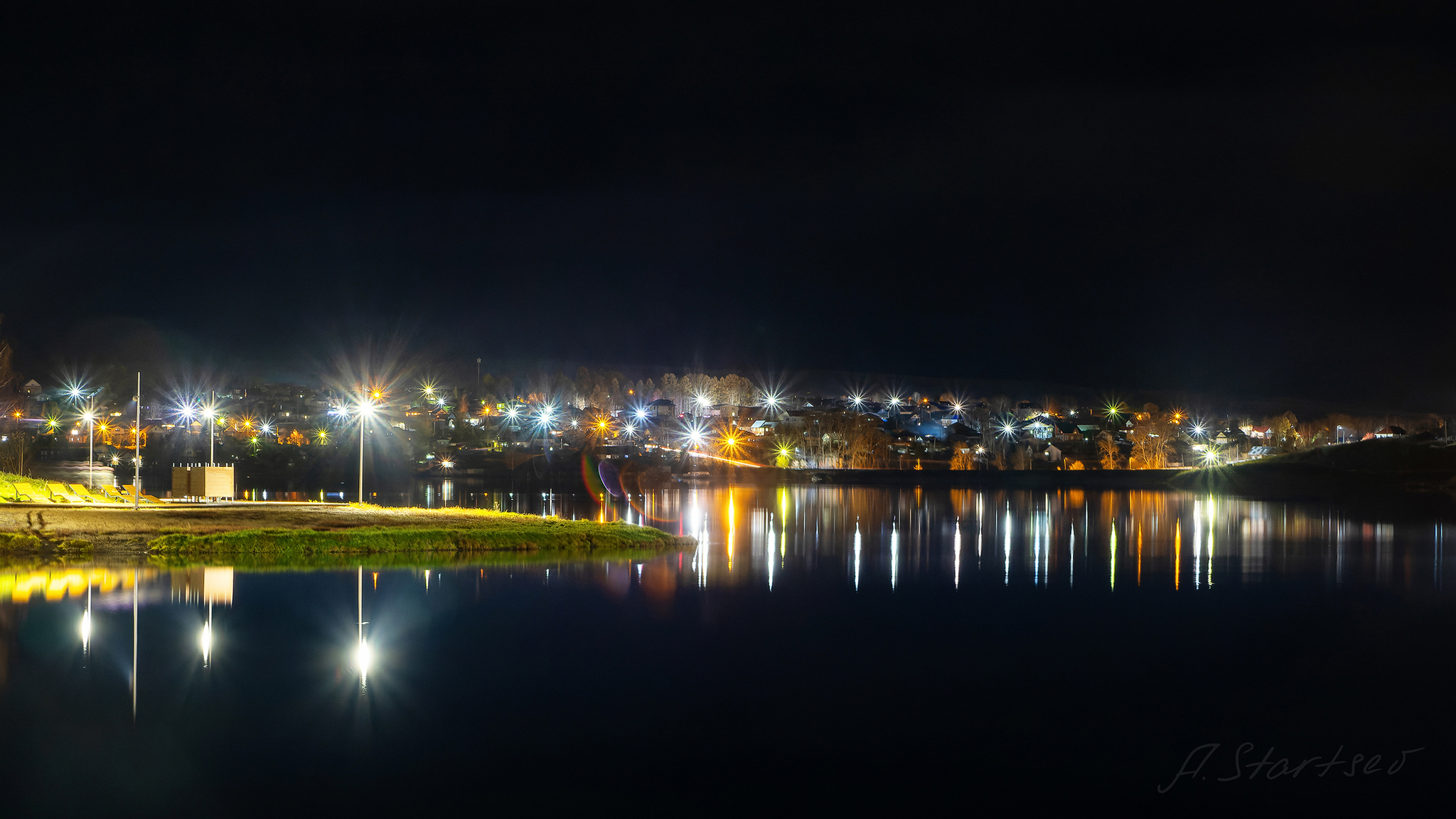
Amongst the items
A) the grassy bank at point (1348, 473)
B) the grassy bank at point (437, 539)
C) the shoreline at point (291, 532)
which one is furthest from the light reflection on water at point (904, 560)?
the grassy bank at point (1348, 473)

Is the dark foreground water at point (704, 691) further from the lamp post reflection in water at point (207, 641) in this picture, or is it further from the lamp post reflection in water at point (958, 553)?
the lamp post reflection in water at point (958, 553)

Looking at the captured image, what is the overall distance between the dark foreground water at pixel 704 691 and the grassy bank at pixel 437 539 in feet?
7.53

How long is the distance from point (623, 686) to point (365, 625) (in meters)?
5.96

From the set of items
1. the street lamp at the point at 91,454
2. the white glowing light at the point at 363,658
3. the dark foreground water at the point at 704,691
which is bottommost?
the dark foreground water at the point at 704,691

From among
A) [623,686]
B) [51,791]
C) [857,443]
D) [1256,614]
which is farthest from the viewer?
[857,443]

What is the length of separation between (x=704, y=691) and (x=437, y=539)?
1634 cm

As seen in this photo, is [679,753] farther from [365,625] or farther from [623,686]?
[365,625]

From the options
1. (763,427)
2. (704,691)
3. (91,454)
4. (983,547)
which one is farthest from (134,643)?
(763,427)

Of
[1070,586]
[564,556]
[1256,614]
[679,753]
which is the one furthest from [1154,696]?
[564,556]

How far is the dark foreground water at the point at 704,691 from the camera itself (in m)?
11.7

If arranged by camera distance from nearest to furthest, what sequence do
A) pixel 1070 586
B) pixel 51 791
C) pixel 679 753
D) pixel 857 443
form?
pixel 51 791, pixel 679 753, pixel 1070 586, pixel 857 443

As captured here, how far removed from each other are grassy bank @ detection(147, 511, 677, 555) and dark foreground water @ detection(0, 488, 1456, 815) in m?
2.29

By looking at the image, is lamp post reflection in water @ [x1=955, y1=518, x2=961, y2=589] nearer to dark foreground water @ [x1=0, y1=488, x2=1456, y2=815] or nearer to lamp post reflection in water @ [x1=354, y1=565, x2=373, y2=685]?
dark foreground water @ [x1=0, y1=488, x2=1456, y2=815]

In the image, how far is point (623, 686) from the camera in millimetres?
16047
